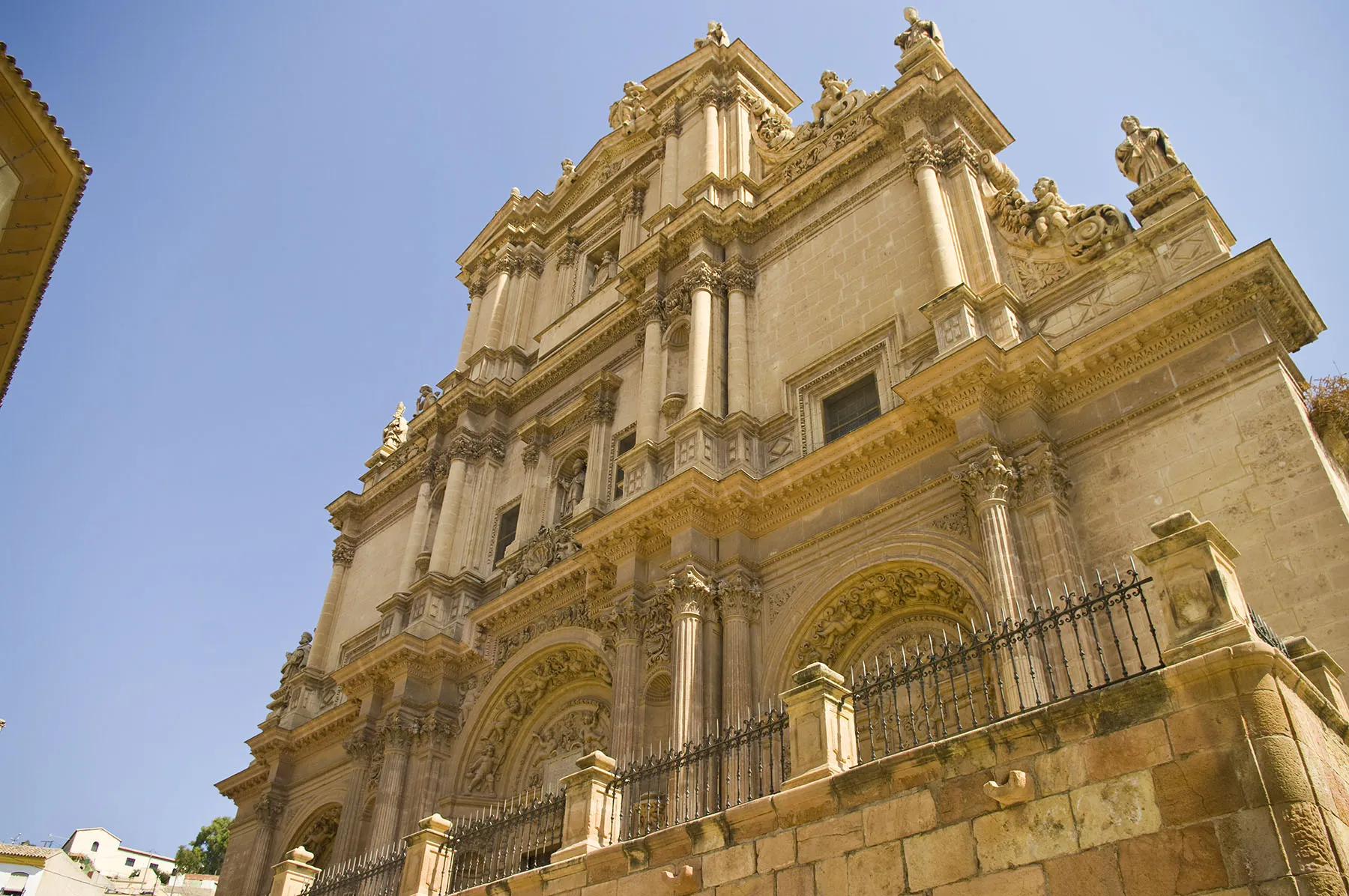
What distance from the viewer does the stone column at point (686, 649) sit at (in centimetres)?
1341

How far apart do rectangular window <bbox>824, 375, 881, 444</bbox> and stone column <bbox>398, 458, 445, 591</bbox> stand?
9.70m

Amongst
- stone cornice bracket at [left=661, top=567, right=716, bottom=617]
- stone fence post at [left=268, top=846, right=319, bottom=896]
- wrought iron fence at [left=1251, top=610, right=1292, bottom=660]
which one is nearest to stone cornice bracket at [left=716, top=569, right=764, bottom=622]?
stone cornice bracket at [left=661, top=567, right=716, bottom=617]

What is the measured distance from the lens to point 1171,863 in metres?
6.00

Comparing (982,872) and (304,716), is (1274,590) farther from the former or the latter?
(304,716)

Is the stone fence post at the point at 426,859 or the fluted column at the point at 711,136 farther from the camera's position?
the fluted column at the point at 711,136

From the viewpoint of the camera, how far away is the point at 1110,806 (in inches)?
252

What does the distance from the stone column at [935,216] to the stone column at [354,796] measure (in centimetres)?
1307

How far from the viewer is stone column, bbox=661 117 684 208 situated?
22656 mm

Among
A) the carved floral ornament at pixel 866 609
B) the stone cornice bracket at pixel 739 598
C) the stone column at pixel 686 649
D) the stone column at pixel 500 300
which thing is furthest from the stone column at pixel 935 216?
the stone column at pixel 500 300

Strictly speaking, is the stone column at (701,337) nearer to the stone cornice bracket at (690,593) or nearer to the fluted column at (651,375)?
the fluted column at (651,375)

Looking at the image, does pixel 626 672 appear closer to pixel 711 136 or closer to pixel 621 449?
pixel 621 449

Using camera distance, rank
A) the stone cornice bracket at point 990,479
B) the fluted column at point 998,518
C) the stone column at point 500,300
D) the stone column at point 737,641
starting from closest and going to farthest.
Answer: the fluted column at point 998,518 < the stone cornice bracket at point 990,479 < the stone column at point 737,641 < the stone column at point 500,300

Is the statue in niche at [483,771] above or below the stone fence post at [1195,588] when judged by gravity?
above

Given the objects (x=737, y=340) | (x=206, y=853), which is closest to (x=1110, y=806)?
(x=737, y=340)
